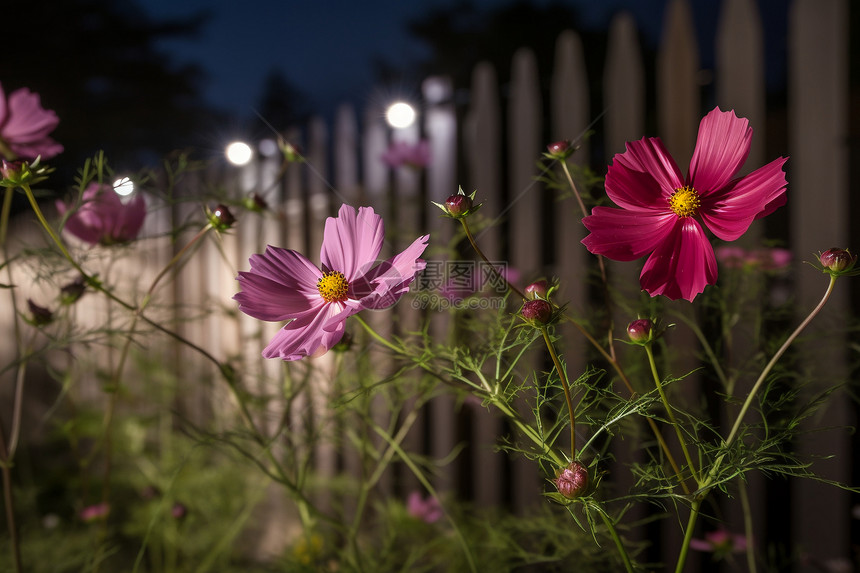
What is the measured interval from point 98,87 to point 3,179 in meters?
6.28

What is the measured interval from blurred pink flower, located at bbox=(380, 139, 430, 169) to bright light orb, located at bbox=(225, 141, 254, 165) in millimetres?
604

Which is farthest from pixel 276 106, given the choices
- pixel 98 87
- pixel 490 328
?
pixel 490 328

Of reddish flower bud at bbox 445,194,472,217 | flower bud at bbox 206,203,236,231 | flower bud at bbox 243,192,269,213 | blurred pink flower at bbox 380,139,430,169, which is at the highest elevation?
blurred pink flower at bbox 380,139,430,169

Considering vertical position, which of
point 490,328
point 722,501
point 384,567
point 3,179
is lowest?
point 722,501

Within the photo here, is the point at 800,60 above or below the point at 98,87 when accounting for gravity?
below

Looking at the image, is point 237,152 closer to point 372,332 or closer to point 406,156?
point 372,332

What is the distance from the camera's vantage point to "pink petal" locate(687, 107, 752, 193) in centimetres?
33

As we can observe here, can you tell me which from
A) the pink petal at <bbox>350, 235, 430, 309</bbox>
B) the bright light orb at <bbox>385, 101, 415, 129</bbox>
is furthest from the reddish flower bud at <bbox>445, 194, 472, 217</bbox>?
the bright light orb at <bbox>385, 101, 415, 129</bbox>

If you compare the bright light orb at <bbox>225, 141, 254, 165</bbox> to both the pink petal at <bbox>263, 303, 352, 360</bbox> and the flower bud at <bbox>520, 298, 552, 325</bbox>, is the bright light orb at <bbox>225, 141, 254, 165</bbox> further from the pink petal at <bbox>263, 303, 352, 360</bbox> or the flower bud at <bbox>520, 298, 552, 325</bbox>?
the flower bud at <bbox>520, 298, 552, 325</bbox>

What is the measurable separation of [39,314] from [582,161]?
1034mm

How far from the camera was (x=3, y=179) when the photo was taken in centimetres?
40

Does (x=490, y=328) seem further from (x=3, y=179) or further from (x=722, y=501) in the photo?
(x=722, y=501)

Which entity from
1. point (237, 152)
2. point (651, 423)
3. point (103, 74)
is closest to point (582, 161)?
point (237, 152)

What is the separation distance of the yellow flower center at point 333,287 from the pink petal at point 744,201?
0.24 m
